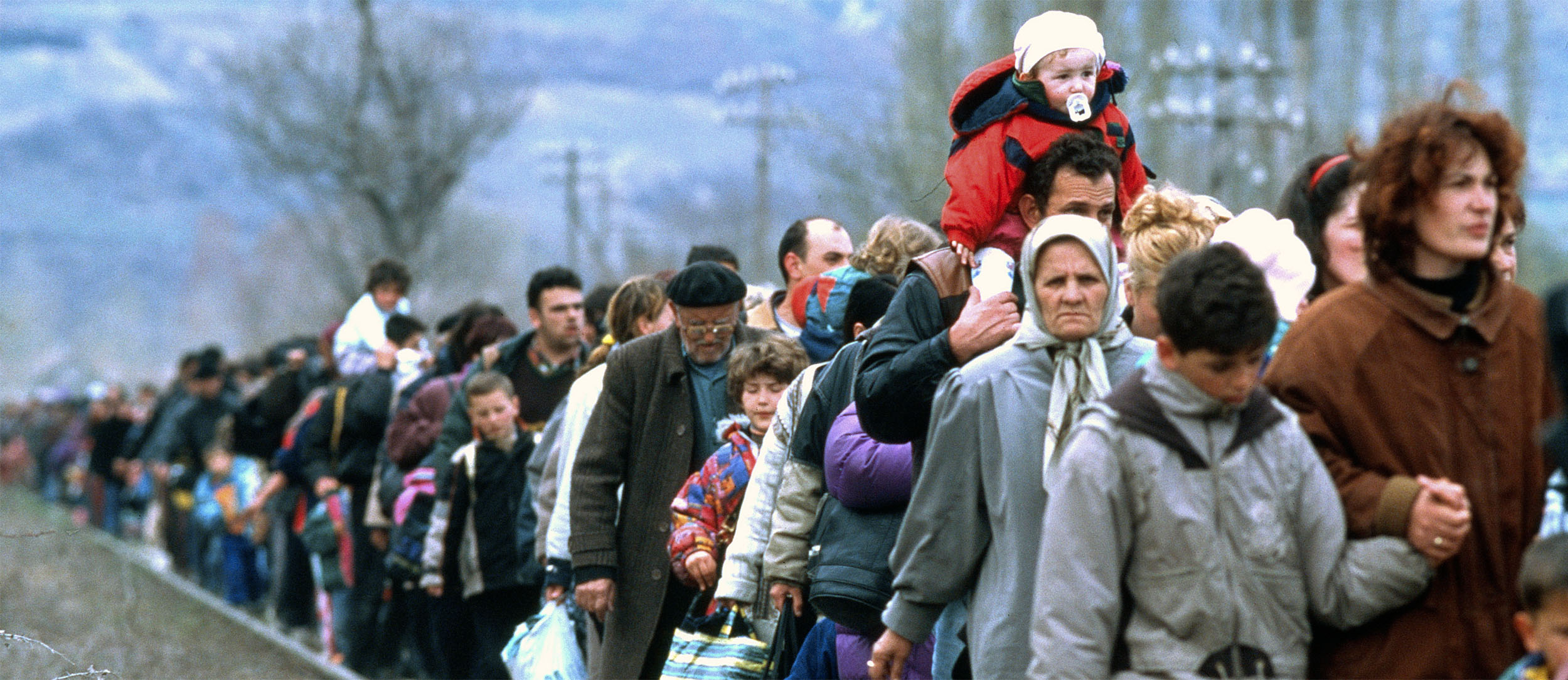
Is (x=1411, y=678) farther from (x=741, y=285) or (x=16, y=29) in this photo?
(x=16, y=29)

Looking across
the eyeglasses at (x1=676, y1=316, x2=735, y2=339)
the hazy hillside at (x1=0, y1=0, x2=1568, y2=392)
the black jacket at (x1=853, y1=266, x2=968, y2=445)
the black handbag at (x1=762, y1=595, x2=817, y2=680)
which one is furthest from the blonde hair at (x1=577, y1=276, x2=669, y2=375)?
the hazy hillside at (x1=0, y1=0, x2=1568, y2=392)

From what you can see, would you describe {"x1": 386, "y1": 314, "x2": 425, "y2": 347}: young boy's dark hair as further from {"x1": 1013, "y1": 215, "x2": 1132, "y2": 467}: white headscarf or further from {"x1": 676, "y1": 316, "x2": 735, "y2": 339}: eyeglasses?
{"x1": 1013, "y1": 215, "x2": 1132, "y2": 467}: white headscarf

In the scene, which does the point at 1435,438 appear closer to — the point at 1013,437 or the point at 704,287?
the point at 1013,437

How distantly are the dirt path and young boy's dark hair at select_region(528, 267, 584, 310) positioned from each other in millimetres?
2483

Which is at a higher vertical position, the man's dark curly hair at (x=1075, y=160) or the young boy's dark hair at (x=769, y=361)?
the man's dark curly hair at (x=1075, y=160)

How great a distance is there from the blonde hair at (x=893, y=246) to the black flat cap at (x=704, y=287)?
0.55m

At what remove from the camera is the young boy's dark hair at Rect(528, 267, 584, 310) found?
9.90 meters

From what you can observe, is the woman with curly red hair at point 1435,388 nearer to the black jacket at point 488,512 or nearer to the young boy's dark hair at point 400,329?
the black jacket at point 488,512

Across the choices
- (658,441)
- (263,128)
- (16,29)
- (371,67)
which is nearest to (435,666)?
(658,441)

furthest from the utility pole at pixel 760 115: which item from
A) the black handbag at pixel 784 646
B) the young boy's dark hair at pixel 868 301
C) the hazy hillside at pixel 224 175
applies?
the black handbag at pixel 784 646

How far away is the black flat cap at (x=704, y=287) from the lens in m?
7.19

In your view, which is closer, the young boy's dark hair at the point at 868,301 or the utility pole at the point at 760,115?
the young boy's dark hair at the point at 868,301

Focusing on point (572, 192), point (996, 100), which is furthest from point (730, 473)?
point (572, 192)

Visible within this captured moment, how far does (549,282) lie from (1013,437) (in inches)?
214
